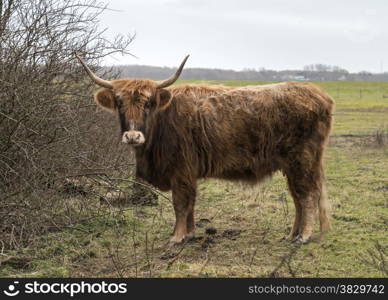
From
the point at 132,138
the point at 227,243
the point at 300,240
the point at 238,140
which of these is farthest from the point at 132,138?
the point at 300,240

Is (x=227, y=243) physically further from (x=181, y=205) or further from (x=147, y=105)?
(x=147, y=105)

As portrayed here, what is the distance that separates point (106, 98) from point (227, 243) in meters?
2.19

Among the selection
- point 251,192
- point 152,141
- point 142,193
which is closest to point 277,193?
point 251,192

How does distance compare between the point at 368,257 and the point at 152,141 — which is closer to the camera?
the point at 368,257

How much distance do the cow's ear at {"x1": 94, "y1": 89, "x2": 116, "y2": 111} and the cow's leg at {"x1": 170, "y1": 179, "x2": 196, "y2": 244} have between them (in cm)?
119

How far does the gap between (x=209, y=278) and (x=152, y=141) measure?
2.29 meters

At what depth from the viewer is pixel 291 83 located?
6422 millimetres

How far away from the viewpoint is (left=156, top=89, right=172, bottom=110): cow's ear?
6066 millimetres

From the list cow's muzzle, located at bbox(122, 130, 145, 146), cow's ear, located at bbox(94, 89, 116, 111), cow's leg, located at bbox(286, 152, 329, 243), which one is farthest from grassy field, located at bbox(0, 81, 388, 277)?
cow's ear, located at bbox(94, 89, 116, 111)

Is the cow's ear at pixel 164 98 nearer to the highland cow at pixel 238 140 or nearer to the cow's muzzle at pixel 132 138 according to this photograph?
the highland cow at pixel 238 140

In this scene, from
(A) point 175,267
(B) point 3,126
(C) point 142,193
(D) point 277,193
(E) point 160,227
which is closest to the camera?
(A) point 175,267

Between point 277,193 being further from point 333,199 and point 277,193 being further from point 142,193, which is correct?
point 142,193

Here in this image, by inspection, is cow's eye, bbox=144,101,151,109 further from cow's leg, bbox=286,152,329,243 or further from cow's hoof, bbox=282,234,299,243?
cow's hoof, bbox=282,234,299,243

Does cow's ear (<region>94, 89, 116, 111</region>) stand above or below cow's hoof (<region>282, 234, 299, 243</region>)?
above
